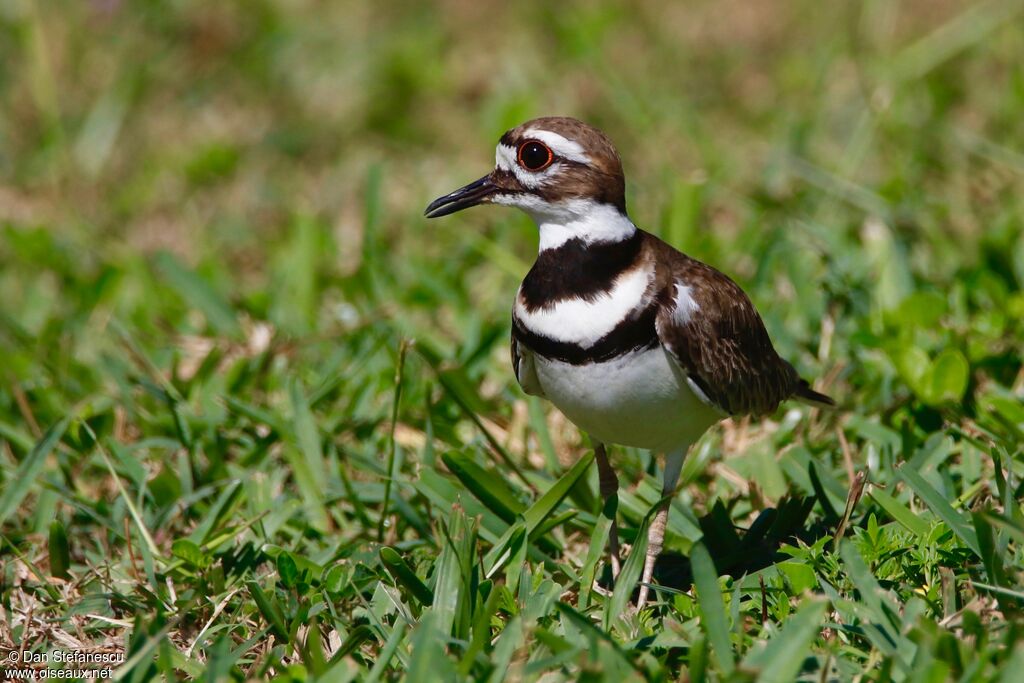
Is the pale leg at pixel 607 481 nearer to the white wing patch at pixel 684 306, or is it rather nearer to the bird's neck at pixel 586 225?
the white wing patch at pixel 684 306

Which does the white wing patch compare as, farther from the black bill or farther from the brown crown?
the black bill

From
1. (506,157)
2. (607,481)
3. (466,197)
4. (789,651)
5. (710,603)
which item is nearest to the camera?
(789,651)

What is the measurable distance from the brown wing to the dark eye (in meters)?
0.48

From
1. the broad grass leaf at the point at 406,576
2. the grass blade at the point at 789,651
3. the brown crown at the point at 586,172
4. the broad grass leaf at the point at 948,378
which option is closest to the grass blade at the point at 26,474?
the broad grass leaf at the point at 406,576

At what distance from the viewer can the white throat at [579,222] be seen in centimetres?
369

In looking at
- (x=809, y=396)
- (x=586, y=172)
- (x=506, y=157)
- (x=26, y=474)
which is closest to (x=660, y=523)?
(x=809, y=396)

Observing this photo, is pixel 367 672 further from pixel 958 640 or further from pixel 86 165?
pixel 86 165

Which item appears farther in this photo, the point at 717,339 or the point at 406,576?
the point at 717,339

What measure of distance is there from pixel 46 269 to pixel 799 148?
14.0ft

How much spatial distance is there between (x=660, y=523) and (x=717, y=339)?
0.62 meters

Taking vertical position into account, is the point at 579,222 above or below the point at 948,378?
above

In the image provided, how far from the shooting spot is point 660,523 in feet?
12.8

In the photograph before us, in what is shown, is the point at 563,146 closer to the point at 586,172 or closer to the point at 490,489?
the point at 586,172

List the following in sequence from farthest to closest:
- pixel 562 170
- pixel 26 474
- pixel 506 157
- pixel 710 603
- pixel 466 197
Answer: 1. pixel 26 474
2. pixel 466 197
3. pixel 506 157
4. pixel 562 170
5. pixel 710 603
